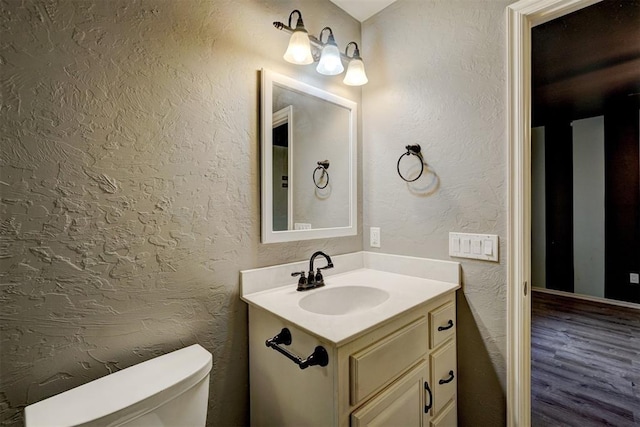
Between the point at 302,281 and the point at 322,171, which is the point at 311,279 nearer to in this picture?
the point at 302,281

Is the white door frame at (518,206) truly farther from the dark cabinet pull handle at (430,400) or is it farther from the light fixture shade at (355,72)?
the light fixture shade at (355,72)

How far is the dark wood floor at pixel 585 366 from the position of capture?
5.60 feet

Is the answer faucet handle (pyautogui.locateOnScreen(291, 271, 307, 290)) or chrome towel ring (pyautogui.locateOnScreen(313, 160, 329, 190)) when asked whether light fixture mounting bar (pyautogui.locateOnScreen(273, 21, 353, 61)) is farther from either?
faucet handle (pyautogui.locateOnScreen(291, 271, 307, 290))

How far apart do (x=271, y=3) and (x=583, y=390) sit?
2.92 m

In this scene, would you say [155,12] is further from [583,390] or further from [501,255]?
[583,390]

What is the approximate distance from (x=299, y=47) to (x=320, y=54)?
204 millimetres

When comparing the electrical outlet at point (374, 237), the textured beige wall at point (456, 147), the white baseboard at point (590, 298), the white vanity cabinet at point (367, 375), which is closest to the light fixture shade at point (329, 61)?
the textured beige wall at point (456, 147)

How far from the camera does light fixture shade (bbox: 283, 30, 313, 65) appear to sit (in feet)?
4.21

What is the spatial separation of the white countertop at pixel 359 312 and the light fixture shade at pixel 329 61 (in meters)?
1.04

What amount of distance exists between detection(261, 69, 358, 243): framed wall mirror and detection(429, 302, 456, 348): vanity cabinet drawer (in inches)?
25.1

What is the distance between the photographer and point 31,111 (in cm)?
81

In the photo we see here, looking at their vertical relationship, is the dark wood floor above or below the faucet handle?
below

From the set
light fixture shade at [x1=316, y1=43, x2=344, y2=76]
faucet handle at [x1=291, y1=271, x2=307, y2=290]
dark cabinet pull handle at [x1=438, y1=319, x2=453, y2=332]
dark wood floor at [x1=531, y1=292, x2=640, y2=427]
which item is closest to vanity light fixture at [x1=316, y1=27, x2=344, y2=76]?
light fixture shade at [x1=316, y1=43, x2=344, y2=76]

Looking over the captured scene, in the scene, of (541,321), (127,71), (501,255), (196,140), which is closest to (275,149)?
(196,140)
